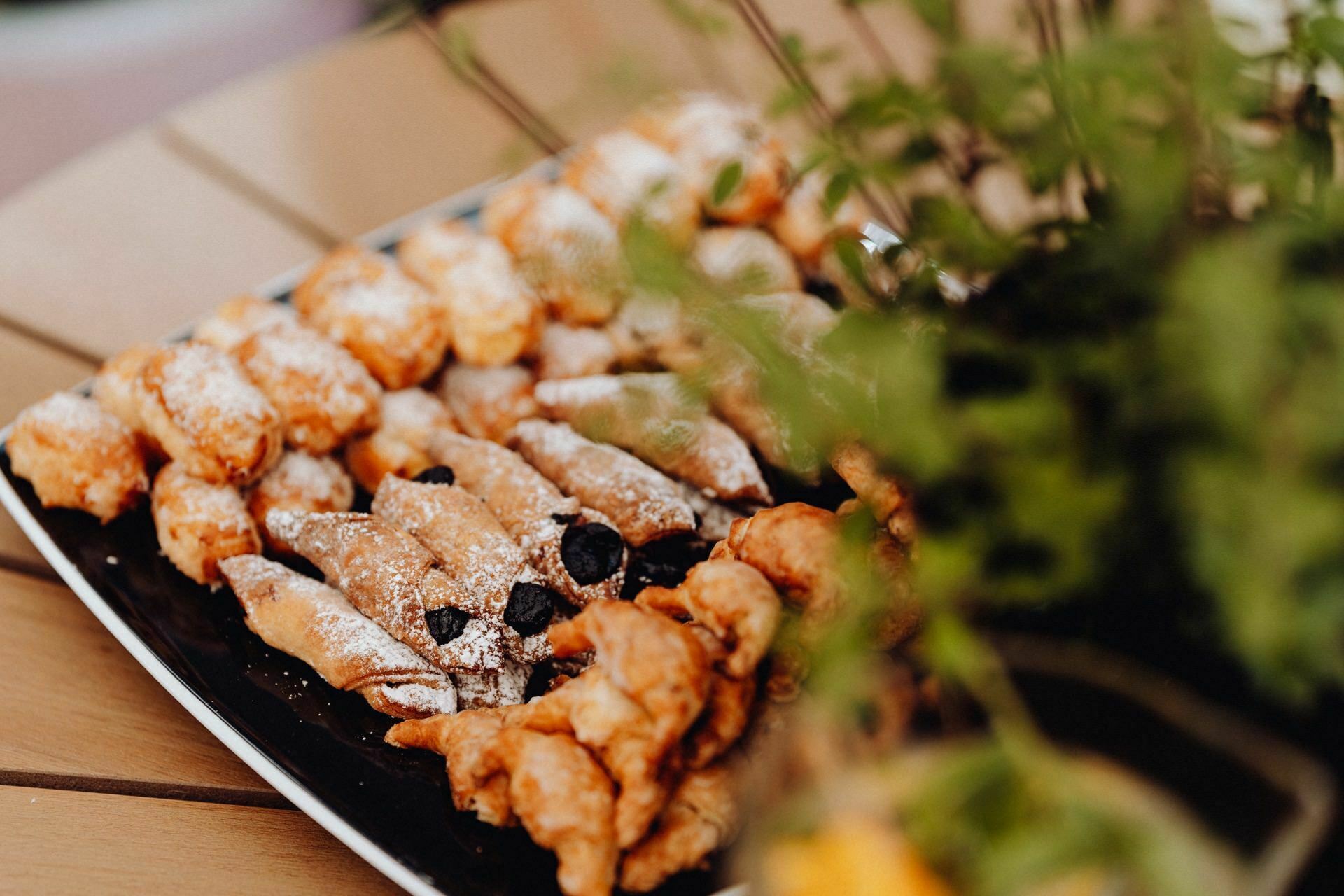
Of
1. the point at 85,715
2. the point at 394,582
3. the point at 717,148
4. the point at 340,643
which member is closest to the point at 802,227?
the point at 717,148

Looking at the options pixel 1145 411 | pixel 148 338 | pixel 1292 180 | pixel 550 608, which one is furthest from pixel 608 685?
pixel 148 338

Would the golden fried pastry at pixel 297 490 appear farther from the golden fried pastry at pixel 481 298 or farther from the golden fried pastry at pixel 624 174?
the golden fried pastry at pixel 624 174

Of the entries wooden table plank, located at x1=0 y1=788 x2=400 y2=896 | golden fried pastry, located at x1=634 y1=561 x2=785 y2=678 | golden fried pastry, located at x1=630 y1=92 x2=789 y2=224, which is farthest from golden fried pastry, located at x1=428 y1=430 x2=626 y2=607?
golden fried pastry, located at x1=630 y1=92 x2=789 y2=224

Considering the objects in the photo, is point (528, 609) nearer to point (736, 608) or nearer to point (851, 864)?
point (736, 608)

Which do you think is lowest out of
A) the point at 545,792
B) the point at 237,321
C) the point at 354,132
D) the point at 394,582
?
the point at 545,792

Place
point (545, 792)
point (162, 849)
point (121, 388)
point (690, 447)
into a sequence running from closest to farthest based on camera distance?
point (545, 792) < point (162, 849) < point (690, 447) < point (121, 388)

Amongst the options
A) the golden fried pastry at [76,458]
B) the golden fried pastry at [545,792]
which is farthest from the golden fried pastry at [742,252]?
the golden fried pastry at [76,458]

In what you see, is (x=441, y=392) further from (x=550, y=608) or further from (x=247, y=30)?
(x=247, y=30)

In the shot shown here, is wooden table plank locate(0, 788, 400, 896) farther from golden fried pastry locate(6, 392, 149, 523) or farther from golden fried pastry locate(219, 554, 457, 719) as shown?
golden fried pastry locate(6, 392, 149, 523)
